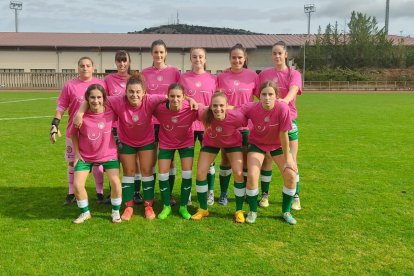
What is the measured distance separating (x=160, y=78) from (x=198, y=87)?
20.9 inches

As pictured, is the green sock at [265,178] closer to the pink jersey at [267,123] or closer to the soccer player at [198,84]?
the pink jersey at [267,123]

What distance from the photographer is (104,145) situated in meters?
4.64

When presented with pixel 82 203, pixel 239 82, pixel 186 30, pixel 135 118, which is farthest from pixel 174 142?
pixel 186 30

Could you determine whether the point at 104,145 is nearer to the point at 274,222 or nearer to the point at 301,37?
the point at 274,222

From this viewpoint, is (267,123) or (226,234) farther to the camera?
(267,123)

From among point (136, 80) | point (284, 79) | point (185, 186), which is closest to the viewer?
point (136, 80)

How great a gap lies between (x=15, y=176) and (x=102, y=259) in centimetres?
380

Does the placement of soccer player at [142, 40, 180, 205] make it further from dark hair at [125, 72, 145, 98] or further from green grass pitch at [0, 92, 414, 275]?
green grass pitch at [0, 92, 414, 275]

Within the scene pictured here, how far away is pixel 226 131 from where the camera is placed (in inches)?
183

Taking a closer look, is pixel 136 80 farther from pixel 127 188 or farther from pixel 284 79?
pixel 284 79

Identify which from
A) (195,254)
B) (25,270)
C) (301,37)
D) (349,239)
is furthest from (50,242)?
(301,37)

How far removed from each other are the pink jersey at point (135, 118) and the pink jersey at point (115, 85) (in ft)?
1.44

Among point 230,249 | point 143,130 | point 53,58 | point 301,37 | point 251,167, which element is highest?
point 301,37

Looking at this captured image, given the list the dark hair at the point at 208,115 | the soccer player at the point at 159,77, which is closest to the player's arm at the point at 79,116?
the soccer player at the point at 159,77
